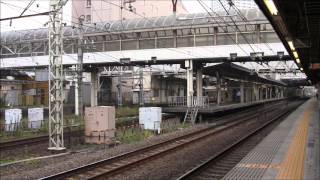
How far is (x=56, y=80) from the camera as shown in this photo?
64.6ft

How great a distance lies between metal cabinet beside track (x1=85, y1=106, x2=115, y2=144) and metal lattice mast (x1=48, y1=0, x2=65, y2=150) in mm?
2521

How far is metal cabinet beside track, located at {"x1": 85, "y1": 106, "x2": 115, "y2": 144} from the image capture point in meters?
22.1

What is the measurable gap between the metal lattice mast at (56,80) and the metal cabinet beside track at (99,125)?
2.52 m

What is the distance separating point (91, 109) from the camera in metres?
22.7

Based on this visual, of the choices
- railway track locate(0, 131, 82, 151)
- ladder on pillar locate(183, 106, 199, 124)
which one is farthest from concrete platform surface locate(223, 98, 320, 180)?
ladder on pillar locate(183, 106, 199, 124)

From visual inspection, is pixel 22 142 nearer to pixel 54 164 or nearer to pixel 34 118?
pixel 54 164

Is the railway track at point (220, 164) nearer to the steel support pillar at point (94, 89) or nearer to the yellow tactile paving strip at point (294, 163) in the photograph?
the yellow tactile paving strip at point (294, 163)

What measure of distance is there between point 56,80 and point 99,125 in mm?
3662

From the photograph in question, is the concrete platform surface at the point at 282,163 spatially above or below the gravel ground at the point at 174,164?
above

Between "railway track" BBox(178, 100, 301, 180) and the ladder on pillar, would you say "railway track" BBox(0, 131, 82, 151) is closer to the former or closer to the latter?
"railway track" BBox(178, 100, 301, 180)

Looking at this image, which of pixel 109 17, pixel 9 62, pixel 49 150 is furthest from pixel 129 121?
pixel 109 17

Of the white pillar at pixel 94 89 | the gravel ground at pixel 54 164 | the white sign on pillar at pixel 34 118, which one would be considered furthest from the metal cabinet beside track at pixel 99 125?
the white pillar at pixel 94 89

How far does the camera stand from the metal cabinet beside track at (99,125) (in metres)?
22.1

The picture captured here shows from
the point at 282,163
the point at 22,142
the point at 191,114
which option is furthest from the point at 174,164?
the point at 191,114
